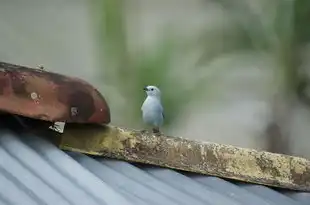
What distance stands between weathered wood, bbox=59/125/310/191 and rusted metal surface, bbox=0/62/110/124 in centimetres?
4

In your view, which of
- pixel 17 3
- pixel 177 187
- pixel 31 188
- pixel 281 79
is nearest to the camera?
pixel 31 188

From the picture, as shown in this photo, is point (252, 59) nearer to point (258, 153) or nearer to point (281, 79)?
point (281, 79)

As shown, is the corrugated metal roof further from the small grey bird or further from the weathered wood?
the small grey bird

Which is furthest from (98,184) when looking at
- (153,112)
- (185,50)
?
(185,50)

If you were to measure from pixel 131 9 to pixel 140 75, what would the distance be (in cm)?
26

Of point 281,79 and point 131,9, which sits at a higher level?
point 131,9

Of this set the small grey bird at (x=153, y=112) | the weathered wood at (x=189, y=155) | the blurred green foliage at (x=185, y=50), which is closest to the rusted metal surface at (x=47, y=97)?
the weathered wood at (x=189, y=155)

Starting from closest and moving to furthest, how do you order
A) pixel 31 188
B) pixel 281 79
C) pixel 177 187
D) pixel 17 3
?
pixel 31 188
pixel 177 187
pixel 281 79
pixel 17 3

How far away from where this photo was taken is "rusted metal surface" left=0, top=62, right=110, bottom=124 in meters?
0.87

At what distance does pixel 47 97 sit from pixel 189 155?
253 mm

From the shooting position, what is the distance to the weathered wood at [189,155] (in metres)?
0.97

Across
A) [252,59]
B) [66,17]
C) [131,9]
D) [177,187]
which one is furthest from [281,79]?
[177,187]

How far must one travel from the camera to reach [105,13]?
2176 mm

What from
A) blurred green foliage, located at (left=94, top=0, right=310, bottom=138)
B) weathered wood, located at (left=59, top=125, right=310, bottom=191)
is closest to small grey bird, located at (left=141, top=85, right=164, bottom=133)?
weathered wood, located at (left=59, top=125, right=310, bottom=191)
